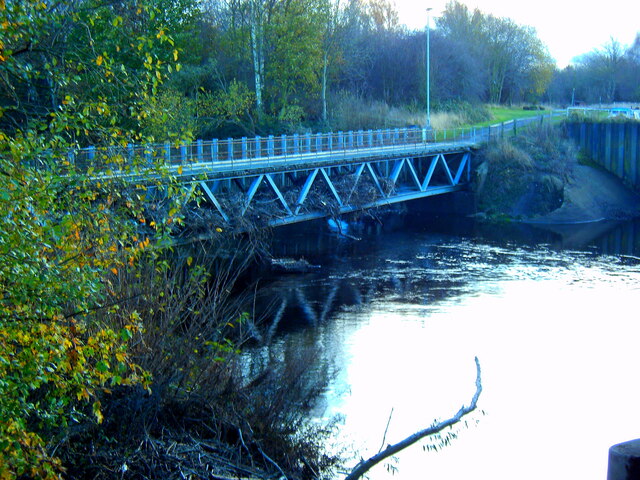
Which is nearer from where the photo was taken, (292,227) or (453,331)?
(453,331)

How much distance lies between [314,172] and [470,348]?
14.7 m

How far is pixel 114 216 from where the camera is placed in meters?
7.61

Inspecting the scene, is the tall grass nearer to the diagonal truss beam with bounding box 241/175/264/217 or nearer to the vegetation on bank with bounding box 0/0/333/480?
the diagonal truss beam with bounding box 241/175/264/217

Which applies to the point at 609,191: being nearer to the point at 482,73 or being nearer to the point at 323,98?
the point at 323,98

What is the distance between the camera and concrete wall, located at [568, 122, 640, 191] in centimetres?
4288

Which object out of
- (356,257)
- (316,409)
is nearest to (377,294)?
(356,257)

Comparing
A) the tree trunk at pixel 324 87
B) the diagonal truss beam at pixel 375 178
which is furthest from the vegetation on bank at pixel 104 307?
the tree trunk at pixel 324 87

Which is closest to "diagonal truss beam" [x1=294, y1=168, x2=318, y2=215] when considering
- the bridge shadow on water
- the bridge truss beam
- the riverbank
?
the bridge truss beam

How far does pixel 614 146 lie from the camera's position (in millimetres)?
43656

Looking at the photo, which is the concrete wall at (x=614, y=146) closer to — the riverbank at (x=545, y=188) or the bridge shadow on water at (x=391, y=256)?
the riverbank at (x=545, y=188)

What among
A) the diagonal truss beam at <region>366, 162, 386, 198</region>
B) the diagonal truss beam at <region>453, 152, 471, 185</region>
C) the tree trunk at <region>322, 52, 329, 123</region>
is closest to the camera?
the diagonal truss beam at <region>366, 162, 386, 198</region>

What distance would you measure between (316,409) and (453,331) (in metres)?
6.54

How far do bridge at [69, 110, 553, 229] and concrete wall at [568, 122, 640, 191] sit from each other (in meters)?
6.25

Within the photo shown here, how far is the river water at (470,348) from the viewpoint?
12.7m
